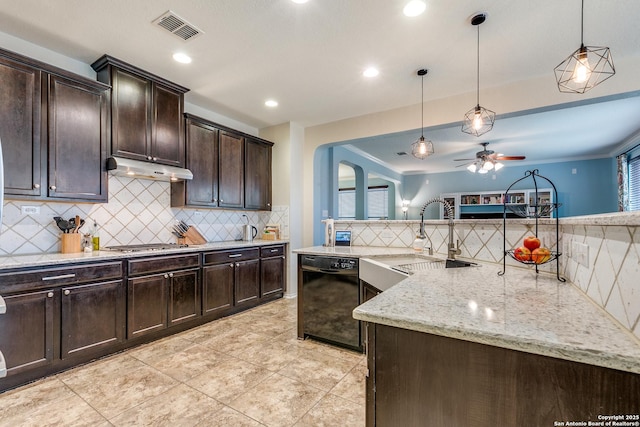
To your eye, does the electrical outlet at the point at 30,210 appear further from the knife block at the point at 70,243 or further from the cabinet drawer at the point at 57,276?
the cabinet drawer at the point at 57,276

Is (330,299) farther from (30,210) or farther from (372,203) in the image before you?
(372,203)

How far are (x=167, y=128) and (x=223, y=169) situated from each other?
93cm

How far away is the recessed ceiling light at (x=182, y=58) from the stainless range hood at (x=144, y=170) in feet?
3.52

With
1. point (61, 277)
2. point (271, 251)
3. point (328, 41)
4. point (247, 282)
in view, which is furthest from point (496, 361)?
point (271, 251)

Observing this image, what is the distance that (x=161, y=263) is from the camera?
9.40 feet

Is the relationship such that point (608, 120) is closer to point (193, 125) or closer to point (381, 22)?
point (381, 22)

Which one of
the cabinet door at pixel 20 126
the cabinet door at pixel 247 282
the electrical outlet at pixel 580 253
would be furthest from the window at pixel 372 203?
the electrical outlet at pixel 580 253

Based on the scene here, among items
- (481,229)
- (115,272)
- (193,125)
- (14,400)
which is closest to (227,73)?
(193,125)

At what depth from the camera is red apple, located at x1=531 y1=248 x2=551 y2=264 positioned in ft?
4.56

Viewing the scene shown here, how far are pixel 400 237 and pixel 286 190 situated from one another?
2.31 m

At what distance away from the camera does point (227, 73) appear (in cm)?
309

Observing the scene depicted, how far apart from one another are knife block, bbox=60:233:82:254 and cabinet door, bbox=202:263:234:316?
1153mm

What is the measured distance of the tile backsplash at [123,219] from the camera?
2503mm

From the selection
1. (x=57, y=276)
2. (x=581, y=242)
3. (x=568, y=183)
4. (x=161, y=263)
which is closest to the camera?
(x=581, y=242)
